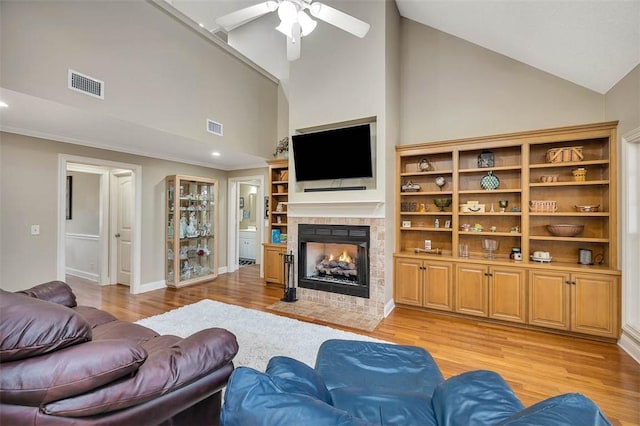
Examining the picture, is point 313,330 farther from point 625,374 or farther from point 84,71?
point 84,71

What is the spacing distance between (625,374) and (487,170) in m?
2.39

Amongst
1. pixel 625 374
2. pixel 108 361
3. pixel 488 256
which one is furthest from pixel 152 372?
pixel 488 256

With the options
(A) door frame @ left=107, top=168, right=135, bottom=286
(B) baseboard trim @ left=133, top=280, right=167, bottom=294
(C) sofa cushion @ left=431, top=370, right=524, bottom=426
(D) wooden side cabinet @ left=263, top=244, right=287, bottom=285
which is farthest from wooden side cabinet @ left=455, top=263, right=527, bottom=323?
(A) door frame @ left=107, top=168, right=135, bottom=286

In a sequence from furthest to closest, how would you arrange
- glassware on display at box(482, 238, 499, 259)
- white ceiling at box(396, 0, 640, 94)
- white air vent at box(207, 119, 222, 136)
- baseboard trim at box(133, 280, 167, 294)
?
baseboard trim at box(133, 280, 167, 294), white air vent at box(207, 119, 222, 136), glassware on display at box(482, 238, 499, 259), white ceiling at box(396, 0, 640, 94)

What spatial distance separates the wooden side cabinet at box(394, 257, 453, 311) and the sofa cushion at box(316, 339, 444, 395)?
2.15 m

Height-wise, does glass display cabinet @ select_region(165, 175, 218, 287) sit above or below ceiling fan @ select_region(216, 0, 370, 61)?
below

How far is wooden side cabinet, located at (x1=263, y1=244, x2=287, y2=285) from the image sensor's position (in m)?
5.28

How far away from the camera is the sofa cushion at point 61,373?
0.94 m

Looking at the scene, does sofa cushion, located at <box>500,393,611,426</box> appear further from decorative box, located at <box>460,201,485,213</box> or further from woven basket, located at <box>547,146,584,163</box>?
woven basket, located at <box>547,146,584,163</box>

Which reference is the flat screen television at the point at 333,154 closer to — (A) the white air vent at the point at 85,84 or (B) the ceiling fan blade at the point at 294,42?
(B) the ceiling fan blade at the point at 294,42

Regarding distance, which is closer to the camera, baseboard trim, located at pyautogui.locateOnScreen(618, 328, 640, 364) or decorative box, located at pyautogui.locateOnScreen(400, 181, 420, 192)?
baseboard trim, located at pyautogui.locateOnScreen(618, 328, 640, 364)

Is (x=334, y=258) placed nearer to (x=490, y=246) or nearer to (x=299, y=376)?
(x=490, y=246)

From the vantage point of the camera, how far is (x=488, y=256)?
12.7 feet

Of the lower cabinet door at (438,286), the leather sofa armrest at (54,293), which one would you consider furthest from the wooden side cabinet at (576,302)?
the leather sofa armrest at (54,293)
